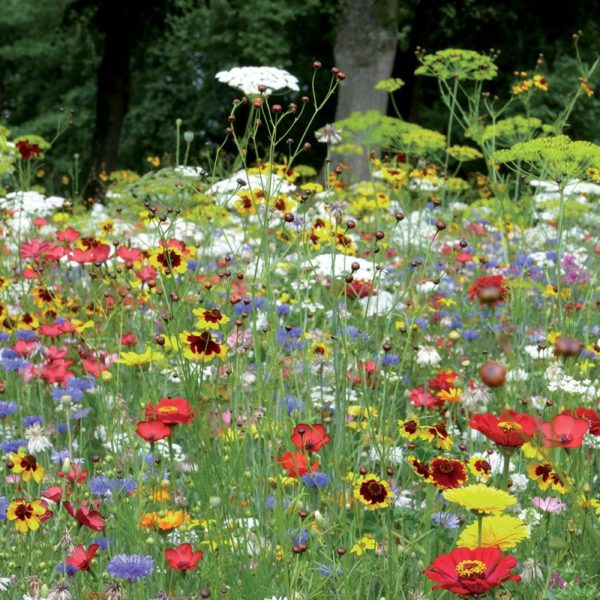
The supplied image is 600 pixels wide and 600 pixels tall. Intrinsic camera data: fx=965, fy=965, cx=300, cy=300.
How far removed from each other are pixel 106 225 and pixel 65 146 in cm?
2973

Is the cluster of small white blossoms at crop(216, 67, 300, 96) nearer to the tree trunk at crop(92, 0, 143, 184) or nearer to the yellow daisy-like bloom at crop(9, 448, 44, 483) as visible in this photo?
the yellow daisy-like bloom at crop(9, 448, 44, 483)

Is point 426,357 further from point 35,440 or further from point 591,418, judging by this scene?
point 35,440

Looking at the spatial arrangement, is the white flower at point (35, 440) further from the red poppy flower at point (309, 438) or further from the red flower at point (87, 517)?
the red poppy flower at point (309, 438)

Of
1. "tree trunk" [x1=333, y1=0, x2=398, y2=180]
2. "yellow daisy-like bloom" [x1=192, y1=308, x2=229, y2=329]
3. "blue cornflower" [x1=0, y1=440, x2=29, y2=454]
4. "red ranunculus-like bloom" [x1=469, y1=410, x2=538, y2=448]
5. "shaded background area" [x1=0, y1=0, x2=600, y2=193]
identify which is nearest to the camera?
"red ranunculus-like bloom" [x1=469, y1=410, x2=538, y2=448]

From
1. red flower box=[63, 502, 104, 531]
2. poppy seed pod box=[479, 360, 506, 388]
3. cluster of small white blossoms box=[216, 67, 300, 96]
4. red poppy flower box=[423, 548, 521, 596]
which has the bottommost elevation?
red flower box=[63, 502, 104, 531]

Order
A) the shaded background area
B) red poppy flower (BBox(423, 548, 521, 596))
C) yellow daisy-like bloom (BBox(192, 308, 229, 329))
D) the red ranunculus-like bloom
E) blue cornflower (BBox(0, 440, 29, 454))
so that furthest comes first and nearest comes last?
the shaded background area < blue cornflower (BBox(0, 440, 29, 454)) < yellow daisy-like bloom (BBox(192, 308, 229, 329)) < the red ranunculus-like bloom < red poppy flower (BBox(423, 548, 521, 596))

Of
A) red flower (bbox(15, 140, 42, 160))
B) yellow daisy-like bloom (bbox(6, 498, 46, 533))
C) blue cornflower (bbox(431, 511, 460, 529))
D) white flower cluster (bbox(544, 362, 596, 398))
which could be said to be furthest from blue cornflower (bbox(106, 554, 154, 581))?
red flower (bbox(15, 140, 42, 160))

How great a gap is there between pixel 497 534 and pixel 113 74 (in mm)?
14596

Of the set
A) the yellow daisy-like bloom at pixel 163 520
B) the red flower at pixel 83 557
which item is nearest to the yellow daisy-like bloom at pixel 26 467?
the yellow daisy-like bloom at pixel 163 520

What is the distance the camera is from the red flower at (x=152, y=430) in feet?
6.59

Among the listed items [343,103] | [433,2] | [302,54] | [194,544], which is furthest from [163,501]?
[302,54]

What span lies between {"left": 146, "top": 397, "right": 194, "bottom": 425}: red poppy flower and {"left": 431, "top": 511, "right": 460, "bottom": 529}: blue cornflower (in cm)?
58

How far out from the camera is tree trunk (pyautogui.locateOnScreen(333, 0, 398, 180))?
35.2 ft

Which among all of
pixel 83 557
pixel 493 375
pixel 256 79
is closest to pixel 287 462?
pixel 83 557
